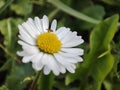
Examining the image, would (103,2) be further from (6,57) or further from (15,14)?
(6,57)

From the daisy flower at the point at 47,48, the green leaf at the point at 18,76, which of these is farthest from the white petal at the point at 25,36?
the green leaf at the point at 18,76

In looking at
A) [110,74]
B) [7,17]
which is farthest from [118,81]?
[7,17]

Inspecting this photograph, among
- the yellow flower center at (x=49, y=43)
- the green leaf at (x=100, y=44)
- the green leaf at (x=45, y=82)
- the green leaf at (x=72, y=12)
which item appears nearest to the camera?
the yellow flower center at (x=49, y=43)

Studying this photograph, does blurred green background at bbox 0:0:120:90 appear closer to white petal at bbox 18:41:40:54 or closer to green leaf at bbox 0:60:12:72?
green leaf at bbox 0:60:12:72

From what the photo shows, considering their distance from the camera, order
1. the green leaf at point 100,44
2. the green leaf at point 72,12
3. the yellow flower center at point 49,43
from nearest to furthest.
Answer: the yellow flower center at point 49,43, the green leaf at point 100,44, the green leaf at point 72,12

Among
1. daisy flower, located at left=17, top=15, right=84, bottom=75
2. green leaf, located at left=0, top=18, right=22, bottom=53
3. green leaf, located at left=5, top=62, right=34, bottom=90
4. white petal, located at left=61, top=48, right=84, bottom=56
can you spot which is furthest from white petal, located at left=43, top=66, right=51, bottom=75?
green leaf, located at left=0, top=18, right=22, bottom=53

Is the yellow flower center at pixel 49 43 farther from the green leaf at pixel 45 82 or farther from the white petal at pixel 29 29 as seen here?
the green leaf at pixel 45 82

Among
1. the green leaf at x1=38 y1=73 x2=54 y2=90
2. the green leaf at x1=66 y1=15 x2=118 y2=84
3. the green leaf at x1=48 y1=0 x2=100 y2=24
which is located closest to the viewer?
the green leaf at x1=38 y1=73 x2=54 y2=90

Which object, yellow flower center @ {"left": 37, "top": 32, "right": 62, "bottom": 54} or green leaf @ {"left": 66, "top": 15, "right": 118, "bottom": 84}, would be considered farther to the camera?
green leaf @ {"left": 66, "top": 15, "right": 118, "bottom": 84}
